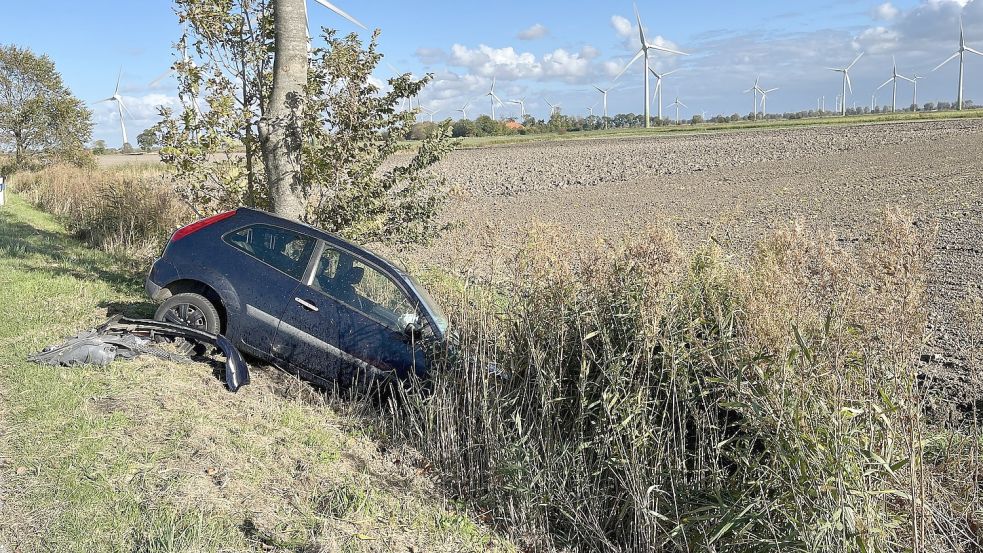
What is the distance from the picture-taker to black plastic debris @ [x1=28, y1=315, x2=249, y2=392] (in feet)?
22.1

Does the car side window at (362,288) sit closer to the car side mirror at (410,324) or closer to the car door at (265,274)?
the car side mirror at (410,324)

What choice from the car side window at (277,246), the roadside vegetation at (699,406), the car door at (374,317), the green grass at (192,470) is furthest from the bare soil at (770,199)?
the green grass at (192,470)

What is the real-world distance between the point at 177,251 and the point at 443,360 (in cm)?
334

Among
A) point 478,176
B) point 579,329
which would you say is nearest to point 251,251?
point 579,329

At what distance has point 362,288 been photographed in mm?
7352

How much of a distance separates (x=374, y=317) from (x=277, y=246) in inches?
53.3

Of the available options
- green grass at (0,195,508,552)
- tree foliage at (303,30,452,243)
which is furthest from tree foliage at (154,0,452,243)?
green grass at (0,195,508,552)

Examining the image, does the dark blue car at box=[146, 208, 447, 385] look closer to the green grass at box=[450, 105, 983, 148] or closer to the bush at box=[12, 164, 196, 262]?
the bush at box=[12, 164, 196, 262]

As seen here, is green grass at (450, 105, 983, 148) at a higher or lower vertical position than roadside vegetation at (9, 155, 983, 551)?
higher

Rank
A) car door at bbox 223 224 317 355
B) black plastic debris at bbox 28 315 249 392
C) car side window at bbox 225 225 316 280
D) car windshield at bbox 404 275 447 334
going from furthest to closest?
car side window at bbox 225 225 316 280, car door at bbox 223 224 317 355, car windshield at bbox 404 275 447 334, black plastic debris at bbox 28 315 249 392

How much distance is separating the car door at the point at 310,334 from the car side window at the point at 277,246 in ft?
0.94

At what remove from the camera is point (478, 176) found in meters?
41.4

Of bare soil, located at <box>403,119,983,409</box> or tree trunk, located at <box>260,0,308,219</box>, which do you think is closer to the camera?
bare soil, located at <box>403,119,983,409</box>

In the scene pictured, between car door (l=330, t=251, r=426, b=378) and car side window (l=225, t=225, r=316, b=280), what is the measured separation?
0.39m
